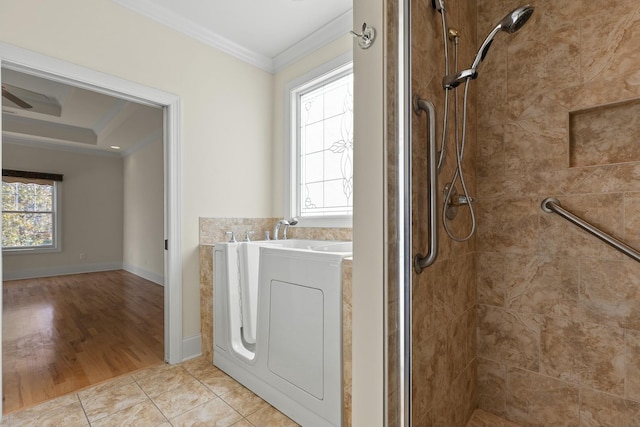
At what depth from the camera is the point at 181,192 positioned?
2.22m

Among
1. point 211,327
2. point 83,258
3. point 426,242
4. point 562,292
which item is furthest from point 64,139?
point 562,292

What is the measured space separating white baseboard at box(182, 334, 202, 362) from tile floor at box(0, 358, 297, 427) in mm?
235

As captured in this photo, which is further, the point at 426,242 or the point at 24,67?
the point at 24,67

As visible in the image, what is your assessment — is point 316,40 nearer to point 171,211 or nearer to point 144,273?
point 171,211

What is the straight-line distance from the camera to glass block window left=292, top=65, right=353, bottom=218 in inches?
93.4

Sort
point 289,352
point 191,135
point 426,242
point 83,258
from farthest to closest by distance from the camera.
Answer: point 83,258
point 191,135
point 289,352
point 426,242

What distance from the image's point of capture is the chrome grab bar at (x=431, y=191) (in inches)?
39.9

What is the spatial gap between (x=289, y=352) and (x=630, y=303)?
1.47 m

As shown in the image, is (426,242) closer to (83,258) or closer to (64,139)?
(64,139)

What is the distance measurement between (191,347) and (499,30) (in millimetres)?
2576

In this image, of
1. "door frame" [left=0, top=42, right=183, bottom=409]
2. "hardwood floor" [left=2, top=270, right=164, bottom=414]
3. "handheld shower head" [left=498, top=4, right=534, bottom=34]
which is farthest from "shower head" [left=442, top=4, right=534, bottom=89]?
"hardwood floor" [left=2, top=270, right=164, bottom=414]

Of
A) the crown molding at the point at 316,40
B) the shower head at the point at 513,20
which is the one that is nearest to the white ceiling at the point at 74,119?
the crown molding at the point at 316,40

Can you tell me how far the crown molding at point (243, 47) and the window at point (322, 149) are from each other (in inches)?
10.3

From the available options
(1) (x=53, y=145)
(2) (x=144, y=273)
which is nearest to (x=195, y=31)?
(2) (x=144, y=273)
